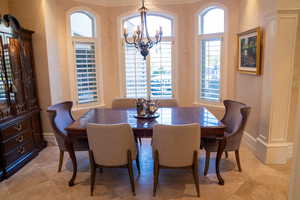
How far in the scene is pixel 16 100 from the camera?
3338 millimetres

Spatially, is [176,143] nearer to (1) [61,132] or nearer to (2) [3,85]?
(1) [61,132]

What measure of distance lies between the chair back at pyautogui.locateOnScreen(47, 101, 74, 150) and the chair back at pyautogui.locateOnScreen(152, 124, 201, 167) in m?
1.34

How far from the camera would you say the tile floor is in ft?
8.43

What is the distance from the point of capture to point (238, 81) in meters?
4.25

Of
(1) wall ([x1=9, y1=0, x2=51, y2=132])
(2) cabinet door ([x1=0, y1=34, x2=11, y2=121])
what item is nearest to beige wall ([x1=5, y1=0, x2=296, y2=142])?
(1) wall ([x1=9, y1=0, x2=51, y2=132])

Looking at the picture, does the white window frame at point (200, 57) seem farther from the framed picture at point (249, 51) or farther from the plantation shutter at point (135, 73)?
the plantation shutter at point (135, 73)

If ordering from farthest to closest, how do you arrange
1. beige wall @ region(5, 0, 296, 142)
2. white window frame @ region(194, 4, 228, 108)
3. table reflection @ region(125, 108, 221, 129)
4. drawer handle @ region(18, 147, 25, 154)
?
white window frame @ region(194, 4, 228, 108) < beige wall @ region(5, 0, 296, 142) < drawer handle @ region(18, 147, 25, 154) < table reflection @ region(125, 108, 221, 129)

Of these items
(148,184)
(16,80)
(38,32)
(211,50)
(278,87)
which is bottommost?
(148,184)

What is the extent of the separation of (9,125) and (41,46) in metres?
1.54

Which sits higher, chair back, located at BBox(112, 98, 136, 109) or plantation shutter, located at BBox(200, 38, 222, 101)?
plantation shutter, located at BBox(200, 38, 222, 101)

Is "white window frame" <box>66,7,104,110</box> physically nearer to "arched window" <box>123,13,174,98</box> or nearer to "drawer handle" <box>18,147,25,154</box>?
"arched window" <box>123,13,174,98</box>

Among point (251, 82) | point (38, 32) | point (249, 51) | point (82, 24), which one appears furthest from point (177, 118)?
point (82, 24)

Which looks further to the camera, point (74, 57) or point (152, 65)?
point (152, 65)

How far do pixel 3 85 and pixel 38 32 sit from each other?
124cm
